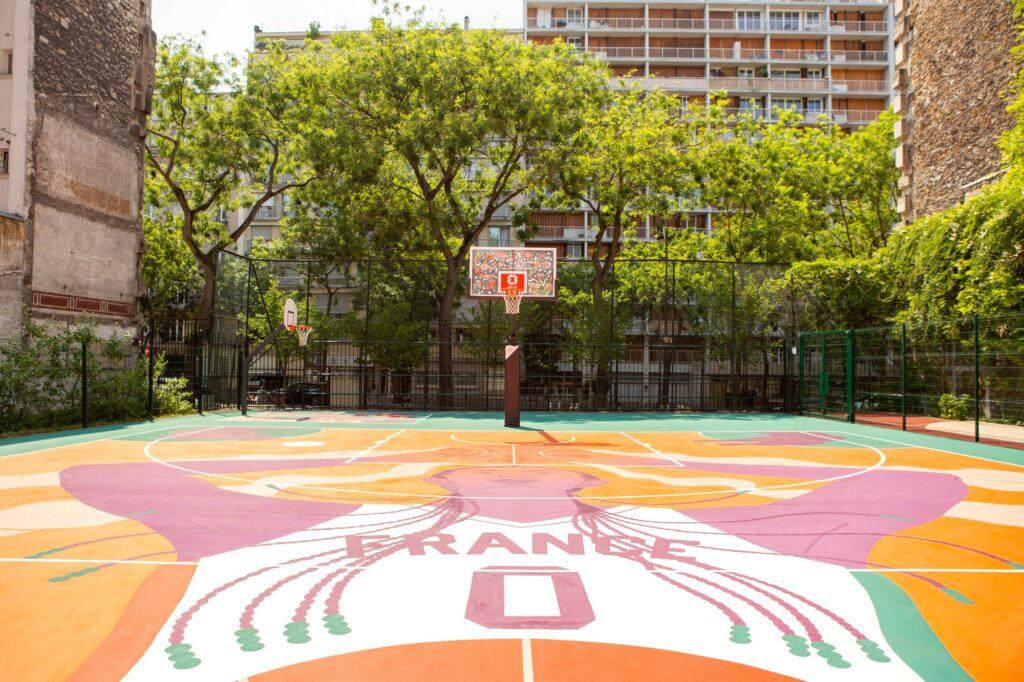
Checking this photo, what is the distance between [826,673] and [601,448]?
387 inches

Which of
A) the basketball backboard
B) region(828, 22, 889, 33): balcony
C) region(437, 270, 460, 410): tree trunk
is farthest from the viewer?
region(828, 22, 889, 33): balcony

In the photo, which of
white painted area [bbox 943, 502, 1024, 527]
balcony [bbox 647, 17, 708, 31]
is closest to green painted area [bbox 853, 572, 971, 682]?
white painted area [bbox 943, 502, 1024, 527]

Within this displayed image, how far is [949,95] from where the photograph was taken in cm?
2352

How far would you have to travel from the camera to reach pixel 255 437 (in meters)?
14.7

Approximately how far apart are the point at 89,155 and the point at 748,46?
54.3m

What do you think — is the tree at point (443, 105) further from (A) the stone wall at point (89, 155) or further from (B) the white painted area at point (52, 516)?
(B) the white painted area at point (52, 516)

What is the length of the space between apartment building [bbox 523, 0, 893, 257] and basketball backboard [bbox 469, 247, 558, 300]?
132 ft

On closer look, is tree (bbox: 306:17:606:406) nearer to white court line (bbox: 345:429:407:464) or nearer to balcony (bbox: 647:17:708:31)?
white court line (bbox: 345:429:407:464)

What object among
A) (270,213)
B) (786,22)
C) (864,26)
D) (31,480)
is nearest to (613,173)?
(31,480)

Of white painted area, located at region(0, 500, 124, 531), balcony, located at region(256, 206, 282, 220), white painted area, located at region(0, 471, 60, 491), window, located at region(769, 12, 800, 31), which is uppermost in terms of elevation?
window, located at region(769, 12, 800, 31)

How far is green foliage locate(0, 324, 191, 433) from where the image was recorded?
1468 centimetres

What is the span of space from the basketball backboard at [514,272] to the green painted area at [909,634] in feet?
48.3

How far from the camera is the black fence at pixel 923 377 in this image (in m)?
16.9

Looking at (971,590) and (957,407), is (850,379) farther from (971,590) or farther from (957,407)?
(971,590)
